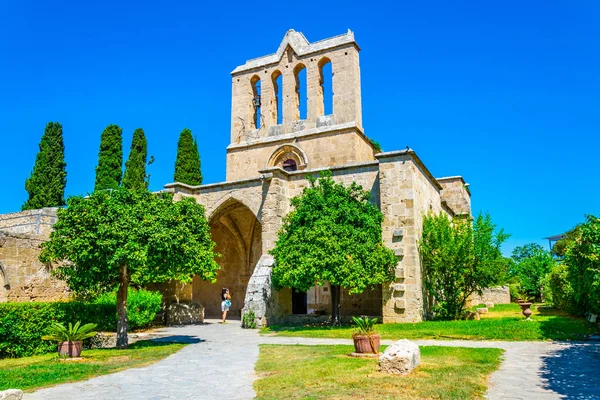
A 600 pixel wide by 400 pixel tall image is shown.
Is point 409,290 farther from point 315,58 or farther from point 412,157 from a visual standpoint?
point 315,58

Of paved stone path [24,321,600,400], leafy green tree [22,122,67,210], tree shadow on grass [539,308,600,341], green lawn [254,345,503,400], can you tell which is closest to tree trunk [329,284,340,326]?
paved stone path [24,321,600,400]

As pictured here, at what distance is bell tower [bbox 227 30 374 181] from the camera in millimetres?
21016

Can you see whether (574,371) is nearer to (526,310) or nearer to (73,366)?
(526,310)

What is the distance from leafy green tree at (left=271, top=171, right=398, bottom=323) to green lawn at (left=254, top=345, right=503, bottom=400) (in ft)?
14.7

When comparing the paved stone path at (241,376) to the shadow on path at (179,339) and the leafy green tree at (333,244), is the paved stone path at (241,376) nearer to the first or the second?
the shadow on path at (179,339)

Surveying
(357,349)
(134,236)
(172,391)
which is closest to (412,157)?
(357,349)

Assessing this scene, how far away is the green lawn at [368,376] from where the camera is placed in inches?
227

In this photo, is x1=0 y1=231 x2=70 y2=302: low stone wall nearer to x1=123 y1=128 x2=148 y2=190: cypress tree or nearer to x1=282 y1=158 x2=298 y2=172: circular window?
x1=282 y1=158 x2=298 y2=172: circular window

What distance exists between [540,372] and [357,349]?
310 centimetres

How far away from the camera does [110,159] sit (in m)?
29.1

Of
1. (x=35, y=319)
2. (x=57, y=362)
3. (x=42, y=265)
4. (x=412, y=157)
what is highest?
(x=412, y=157)

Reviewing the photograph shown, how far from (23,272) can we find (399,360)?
1136 centimetres

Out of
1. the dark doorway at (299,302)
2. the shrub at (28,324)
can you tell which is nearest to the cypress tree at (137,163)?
the dark doorway at (299,302)

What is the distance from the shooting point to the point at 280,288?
16203 millimetres
